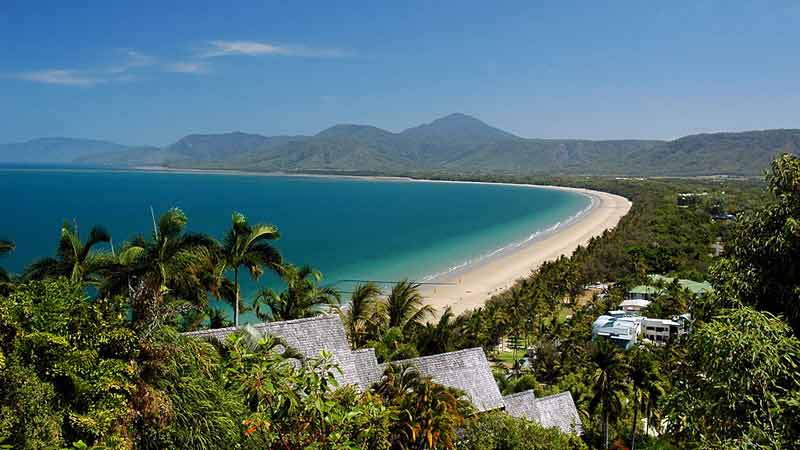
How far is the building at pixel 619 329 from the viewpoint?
1436 inches

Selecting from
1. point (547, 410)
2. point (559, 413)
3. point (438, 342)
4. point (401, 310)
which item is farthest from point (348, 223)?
point (547, 410)

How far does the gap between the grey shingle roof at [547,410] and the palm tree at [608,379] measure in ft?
3.48

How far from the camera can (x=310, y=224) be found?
106 meters

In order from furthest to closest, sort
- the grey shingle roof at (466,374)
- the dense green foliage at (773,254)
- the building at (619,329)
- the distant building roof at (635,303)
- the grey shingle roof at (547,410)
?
the distant building roof at (635,303) < the building at (619,329) < the grey shingle roof at (547,410) < the grey shingle roof at (466,374) < the dense green foliage at (773,254)

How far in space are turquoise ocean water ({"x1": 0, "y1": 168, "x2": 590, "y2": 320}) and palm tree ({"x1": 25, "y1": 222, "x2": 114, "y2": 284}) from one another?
33891 millimetres

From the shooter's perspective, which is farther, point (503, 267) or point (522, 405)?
point (503, 267)

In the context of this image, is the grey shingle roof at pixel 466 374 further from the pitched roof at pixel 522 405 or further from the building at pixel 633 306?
the building at pixel 633 306

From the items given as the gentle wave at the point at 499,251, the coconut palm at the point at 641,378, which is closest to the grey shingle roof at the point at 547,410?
the coconut palm at the point at 641,378

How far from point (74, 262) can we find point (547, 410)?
52.0 feet

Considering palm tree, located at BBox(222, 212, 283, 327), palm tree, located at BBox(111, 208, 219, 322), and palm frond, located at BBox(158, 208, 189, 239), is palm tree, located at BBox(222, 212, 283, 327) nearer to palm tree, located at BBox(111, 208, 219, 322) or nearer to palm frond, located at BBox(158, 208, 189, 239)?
palm tree, located at BBox(111, 208, 219, 322)

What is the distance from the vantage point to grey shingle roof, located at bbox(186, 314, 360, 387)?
14.6 m

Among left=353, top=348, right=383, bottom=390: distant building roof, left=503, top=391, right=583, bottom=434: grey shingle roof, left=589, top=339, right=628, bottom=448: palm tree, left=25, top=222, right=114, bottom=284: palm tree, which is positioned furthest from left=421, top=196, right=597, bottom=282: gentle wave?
left=25, top=222, right=114, bottom=284: palm tree

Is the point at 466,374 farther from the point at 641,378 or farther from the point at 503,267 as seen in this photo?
the point at 503,267

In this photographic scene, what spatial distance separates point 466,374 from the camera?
16719mm
